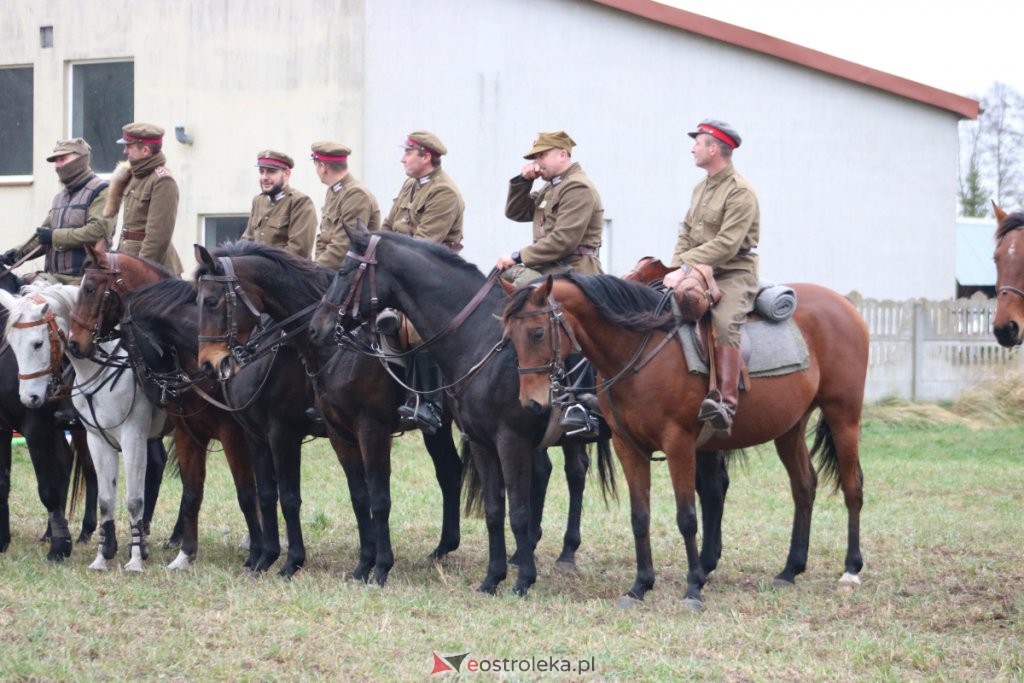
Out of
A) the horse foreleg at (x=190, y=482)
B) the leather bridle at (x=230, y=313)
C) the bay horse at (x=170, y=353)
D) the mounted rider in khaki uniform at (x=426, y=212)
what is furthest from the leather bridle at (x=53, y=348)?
the mounted rider in khaki uniform at (x=426, y=212)

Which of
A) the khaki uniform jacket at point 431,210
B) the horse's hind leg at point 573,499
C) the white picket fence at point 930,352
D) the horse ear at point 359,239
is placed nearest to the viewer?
the horse ear at point 359,239

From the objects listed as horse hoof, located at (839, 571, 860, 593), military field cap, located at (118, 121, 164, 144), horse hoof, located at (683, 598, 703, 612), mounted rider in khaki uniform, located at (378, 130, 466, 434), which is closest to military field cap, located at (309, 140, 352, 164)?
mounted rider in khaki uniform, located at (378, 130, 466, 434)

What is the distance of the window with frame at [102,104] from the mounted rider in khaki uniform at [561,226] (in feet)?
34.8

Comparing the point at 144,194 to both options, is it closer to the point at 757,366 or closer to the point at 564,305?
the point at 564,305

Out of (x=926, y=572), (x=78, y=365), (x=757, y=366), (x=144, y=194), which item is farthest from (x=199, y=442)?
(x=926, y=572)

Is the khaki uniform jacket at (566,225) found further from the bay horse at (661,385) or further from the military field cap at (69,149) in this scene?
the military field cap at (69,149)

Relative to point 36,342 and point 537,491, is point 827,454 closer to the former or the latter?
point 537,491

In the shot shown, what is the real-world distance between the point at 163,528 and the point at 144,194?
3108mm

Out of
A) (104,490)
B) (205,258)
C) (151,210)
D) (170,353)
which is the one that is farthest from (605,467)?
(151,210)

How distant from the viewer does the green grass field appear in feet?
20.8

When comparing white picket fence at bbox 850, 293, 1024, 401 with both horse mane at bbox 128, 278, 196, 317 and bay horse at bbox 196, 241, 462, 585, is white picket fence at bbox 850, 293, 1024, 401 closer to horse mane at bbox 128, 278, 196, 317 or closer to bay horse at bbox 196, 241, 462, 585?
bay horse at bbox 196, 241, 462, 585

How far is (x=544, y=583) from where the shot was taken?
349 inches

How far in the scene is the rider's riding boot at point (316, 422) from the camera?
9000 mm

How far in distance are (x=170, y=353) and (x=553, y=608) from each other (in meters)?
3.51
